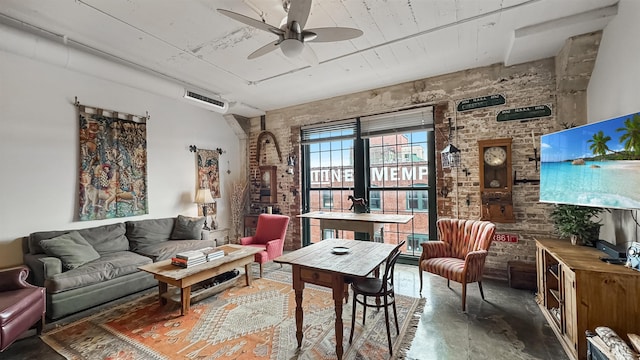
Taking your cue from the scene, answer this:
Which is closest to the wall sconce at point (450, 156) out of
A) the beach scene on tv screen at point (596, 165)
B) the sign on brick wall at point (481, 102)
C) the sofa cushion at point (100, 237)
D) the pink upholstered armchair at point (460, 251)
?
the sign on brick wall at point (481, 102)

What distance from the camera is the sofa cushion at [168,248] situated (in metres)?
3.65

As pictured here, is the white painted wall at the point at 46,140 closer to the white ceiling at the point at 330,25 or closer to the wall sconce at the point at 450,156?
the white ceiling at the point at 330,25

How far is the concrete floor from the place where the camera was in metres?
2.13

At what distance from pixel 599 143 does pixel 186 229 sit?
5.18 meters

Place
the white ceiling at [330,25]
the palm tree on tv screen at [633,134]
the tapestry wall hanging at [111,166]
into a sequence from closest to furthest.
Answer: the palm tree on tv screen at [633,134] → the white ceiling at [330,25] → the tapestry wall hanging at [111,166]

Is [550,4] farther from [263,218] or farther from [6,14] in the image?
[6,14]

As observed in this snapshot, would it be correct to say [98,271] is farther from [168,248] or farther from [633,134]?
[633,134]

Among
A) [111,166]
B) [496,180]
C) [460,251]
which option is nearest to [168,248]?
[111,166]

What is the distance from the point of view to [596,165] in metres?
2.10

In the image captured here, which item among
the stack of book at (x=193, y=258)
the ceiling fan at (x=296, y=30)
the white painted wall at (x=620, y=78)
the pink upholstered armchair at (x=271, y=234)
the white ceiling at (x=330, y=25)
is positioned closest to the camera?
the ceiling fan at (x=296, y=30)

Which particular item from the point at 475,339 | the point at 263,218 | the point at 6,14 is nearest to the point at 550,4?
the point at 475,339

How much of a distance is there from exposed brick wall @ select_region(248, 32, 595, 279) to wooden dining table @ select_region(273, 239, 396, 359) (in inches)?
79.0

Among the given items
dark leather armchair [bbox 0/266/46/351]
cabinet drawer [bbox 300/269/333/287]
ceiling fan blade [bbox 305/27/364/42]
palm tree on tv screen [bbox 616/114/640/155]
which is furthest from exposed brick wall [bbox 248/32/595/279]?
dark leather armchair [bbox 0/266/46/351]

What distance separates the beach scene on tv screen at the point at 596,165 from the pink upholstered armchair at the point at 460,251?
0.79 metres
